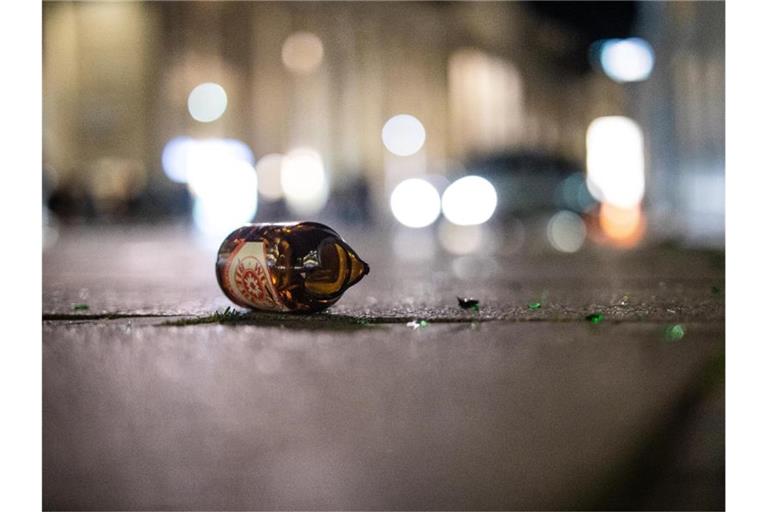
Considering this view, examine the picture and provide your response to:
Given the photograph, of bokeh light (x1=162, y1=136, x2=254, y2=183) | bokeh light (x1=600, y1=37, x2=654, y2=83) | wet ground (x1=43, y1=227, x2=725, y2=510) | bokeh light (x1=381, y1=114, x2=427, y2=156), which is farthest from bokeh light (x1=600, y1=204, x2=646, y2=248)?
bokeh light (x1=381, y1=114, x2=427, y2=156)

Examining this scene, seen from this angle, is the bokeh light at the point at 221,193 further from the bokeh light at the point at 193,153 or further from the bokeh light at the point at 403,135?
the bokeh light at the point at 403,135

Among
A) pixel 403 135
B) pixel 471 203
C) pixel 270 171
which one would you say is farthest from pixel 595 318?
pixel 403 135

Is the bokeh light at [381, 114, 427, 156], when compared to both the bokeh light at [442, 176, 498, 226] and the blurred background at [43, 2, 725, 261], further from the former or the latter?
the bokeh light at [442, 176, 498, 226]

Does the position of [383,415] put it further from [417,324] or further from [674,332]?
[674,332]

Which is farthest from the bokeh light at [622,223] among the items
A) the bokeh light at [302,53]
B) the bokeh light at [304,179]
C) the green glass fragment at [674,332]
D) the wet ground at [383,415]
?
the wet ground at [383,415]

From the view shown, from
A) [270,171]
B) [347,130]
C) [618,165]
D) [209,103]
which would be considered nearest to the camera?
[618,165]
